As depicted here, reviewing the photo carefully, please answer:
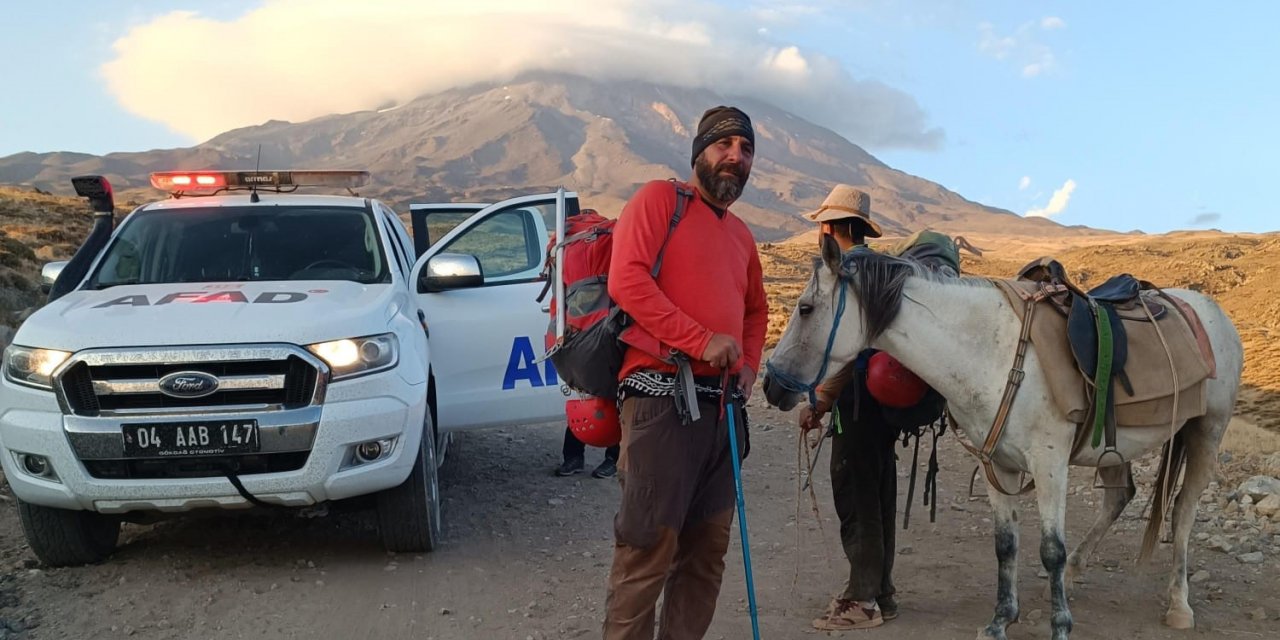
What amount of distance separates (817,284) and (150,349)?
10.5 feet

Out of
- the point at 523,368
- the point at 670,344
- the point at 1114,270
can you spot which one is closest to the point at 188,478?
the point at 523,368

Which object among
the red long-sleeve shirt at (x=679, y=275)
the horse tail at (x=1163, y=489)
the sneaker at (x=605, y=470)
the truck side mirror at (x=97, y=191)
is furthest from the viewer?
the sneaker at (x=605, y=470)

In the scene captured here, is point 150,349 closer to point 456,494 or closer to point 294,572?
point 294,572

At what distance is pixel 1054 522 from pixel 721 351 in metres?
1.90

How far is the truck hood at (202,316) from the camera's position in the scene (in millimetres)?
4891

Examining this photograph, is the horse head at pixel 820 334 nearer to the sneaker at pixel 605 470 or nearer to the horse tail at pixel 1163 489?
the horse tail at pixel 1163 489

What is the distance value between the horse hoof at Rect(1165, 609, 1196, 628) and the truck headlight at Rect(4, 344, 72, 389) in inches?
215

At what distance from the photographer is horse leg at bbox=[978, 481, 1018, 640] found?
441 centimetres

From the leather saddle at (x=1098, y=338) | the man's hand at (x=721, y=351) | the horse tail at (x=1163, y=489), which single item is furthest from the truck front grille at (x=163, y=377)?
the horse tail at (x=1163, y=489)

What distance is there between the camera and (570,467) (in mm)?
7992

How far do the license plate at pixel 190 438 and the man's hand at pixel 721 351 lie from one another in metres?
2.69

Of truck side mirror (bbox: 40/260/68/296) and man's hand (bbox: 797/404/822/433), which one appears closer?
man's hand (bbox: 797/404/822/433)

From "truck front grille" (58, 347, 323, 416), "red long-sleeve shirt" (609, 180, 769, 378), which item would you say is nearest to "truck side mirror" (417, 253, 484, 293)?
"truck front grille" (58, 347, 323, 416)

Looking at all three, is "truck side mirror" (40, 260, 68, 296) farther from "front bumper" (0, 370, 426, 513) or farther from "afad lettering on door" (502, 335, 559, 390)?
"afad lettering on door" (502, 335, 559, 390)
